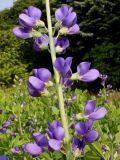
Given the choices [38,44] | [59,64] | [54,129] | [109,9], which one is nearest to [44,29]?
[38,44]

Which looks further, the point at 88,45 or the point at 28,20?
the point at 88,45

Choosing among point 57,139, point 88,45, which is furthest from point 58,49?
point 88,45

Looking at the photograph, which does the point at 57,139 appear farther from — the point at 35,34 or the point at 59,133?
the point at 35,34

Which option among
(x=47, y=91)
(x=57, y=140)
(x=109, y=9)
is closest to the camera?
(x=57, y=140)

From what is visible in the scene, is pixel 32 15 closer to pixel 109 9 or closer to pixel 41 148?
pixel 41 148

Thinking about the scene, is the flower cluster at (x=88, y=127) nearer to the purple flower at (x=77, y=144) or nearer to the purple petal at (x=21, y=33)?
the purple flower at (x=77, y=144)

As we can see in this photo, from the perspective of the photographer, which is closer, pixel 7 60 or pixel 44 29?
pixel 44 29

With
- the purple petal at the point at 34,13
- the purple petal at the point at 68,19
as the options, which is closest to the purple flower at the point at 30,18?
the purple petal at the point at 34,13

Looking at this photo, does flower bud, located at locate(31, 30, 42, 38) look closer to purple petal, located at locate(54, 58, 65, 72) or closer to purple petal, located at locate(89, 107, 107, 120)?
purple petal, located at locate(54, 58, 65, 72)
